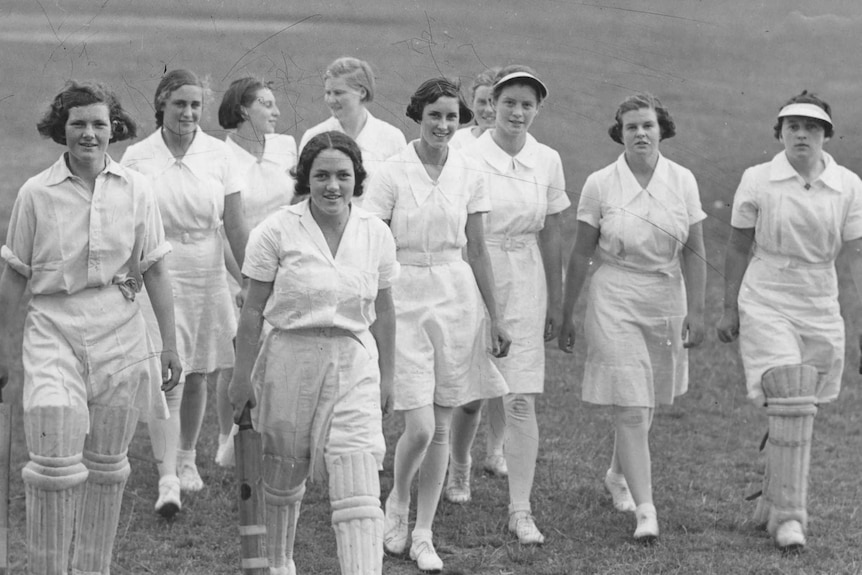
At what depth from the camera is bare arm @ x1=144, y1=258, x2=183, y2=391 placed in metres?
5.83

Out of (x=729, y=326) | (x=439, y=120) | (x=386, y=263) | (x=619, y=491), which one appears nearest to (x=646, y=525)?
(x=619, y=491)

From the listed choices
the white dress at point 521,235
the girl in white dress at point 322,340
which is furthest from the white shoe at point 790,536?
the girl in white dress at point 322,340

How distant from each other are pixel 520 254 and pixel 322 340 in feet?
5.54

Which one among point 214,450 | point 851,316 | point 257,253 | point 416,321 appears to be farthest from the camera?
point 851,316

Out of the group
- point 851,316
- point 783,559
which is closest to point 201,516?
point 783,559

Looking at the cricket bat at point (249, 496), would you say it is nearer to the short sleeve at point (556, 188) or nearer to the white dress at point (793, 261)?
the short sleeve at point (556, 188)

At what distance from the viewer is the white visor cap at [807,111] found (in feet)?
21.9

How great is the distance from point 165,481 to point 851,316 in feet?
25.7

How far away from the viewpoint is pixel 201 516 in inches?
277

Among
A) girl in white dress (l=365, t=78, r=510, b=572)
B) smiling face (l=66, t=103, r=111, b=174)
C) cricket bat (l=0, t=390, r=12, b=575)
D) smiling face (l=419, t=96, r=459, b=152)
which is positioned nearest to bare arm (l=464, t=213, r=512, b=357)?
girl in white dress (l=365, t=78, r=510, b=572)

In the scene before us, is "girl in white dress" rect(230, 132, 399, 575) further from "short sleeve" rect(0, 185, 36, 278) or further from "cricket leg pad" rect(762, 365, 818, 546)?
"cricket leg pad" rect(762, 365, 818, 546)

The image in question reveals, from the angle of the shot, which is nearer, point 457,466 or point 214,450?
point 457,466

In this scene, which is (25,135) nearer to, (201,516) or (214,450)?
(201,516)

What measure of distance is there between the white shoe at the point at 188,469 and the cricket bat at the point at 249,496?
1.80m
